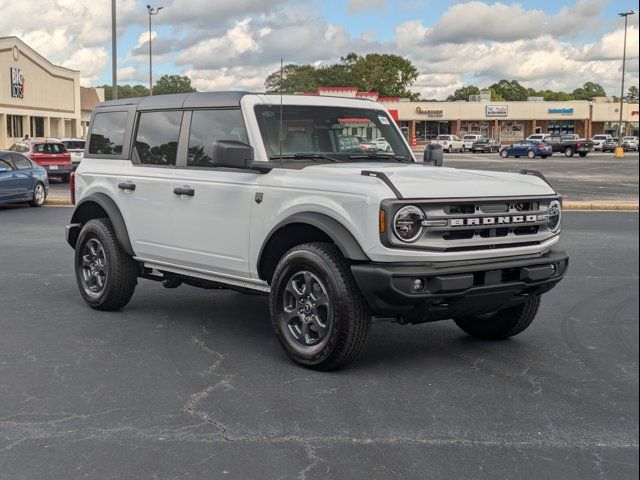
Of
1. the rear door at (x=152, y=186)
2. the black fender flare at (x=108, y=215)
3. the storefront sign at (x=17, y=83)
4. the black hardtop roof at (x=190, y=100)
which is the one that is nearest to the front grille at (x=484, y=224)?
the black hardtop roof at (x=190, y=100)

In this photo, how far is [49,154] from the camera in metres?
27.4

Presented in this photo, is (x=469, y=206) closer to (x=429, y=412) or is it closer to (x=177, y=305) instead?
(x=429, y=412)

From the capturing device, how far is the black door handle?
6.42m

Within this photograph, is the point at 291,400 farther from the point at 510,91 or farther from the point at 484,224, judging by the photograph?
the point at 510,91

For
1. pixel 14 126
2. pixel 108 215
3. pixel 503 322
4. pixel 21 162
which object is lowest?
pixel 503 322

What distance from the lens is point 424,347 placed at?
6.23 meters

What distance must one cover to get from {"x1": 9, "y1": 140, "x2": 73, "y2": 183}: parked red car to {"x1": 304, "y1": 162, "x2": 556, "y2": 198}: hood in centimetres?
2362

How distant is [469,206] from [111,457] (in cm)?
277

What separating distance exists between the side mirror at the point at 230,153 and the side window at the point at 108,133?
230 centimetres

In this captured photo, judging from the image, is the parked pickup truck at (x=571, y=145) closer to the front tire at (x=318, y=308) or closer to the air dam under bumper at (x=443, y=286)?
the air dam under bumper at (x=443, y=286)

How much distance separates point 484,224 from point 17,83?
55272 mm

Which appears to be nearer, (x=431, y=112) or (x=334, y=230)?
(x=334, y=230)

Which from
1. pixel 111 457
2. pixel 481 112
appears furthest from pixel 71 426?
pixel 481 112

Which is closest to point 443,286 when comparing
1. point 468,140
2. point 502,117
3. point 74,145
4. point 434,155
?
point 434,155
